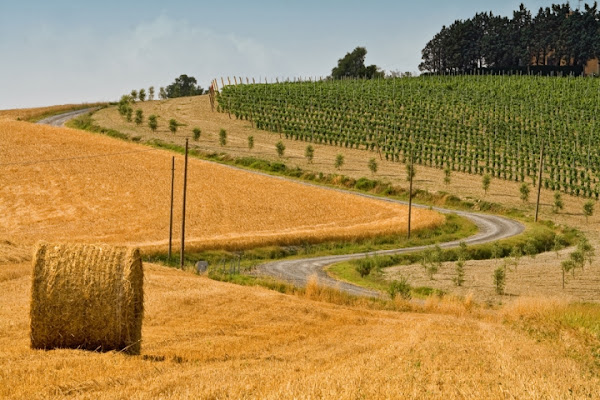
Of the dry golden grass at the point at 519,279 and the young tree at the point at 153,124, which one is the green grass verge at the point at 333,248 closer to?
the dry golden grass at the point at 519,279

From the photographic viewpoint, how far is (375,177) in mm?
95000

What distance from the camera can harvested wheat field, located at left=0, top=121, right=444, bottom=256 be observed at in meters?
63.0

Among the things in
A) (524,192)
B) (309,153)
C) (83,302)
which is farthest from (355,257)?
(309,153)

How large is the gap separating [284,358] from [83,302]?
487 centimetres

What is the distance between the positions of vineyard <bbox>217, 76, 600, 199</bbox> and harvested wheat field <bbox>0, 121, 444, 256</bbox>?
83.2ft

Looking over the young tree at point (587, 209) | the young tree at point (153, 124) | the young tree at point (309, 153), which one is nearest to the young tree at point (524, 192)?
the young tree at point (587, 209)

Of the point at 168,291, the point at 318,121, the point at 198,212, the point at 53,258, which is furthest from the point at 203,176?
the point at 53,258

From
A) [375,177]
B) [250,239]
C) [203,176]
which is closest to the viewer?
[250,239]

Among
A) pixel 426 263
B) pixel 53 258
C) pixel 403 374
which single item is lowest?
pixel 426 263

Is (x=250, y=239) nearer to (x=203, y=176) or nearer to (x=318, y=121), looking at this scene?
(x=203, y=176)

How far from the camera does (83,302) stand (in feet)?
69.3

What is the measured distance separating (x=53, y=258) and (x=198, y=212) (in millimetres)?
49279

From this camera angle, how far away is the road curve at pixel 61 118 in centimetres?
13331

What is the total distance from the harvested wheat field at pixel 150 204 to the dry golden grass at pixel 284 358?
28.1 m
